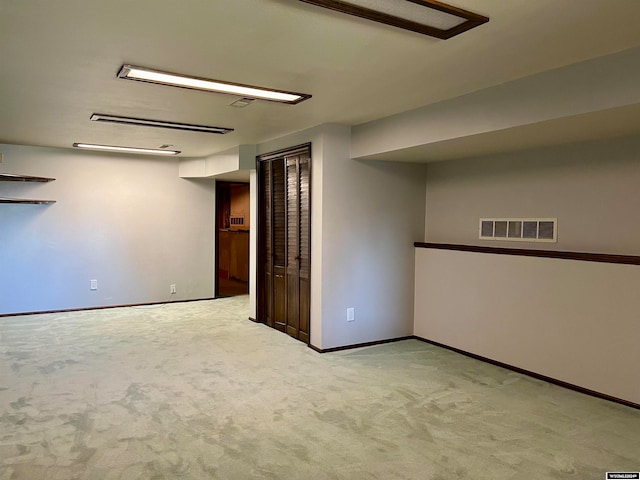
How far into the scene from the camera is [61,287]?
21.2 ft

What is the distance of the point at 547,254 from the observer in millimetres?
3816

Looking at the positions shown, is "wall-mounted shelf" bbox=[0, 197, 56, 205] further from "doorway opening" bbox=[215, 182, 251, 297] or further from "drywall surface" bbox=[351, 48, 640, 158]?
"drywall surface" bbox=[351, 48, 640, 158]

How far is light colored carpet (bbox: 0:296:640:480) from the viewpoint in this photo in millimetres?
2490

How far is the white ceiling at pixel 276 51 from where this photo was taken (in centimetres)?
208

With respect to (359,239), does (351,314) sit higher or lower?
lower

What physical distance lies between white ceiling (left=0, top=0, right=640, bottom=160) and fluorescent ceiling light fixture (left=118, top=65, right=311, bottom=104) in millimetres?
81

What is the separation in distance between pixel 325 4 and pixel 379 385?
279 centimetres

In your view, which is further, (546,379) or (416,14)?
(546,379)

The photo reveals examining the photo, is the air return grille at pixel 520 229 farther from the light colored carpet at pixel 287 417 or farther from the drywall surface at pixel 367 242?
the light colored carpet at pixel 287 417

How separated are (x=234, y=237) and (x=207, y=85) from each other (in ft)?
21.7

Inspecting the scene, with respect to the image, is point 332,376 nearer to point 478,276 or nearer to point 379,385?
point 379,385

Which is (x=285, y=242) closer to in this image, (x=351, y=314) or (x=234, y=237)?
(x=351, y=314)

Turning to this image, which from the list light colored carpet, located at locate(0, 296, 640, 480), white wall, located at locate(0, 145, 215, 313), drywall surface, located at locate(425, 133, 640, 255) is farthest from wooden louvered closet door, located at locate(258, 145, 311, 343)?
white wall, located at locate(0, 145, 215, 313)

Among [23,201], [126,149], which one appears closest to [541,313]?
[126,149]
